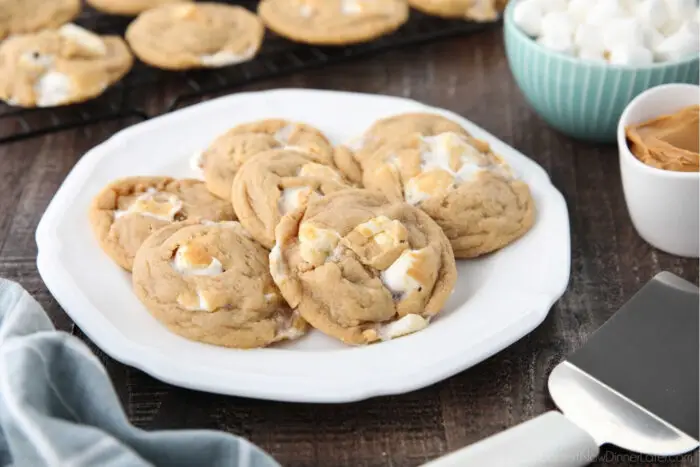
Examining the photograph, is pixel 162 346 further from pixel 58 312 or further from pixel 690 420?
pixel 690 420

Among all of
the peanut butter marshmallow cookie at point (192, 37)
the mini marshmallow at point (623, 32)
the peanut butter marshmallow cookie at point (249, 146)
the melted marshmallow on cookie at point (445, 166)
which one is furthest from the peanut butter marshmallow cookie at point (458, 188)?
the peanut butter marshmallow cookie at point (192, 37)

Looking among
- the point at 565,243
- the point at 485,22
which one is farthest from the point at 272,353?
the point at 485,22

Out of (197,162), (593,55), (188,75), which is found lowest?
(188,75)

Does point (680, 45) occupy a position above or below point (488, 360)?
above

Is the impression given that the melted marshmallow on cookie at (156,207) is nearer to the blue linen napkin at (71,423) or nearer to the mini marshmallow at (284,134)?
the mini marshmallow at (284,134)

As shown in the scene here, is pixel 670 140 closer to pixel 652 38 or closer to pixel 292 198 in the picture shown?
pixel 652 38

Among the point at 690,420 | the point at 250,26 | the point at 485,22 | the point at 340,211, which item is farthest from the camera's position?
the point at 485,22

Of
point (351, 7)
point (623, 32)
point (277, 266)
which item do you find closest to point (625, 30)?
point (623, 32)

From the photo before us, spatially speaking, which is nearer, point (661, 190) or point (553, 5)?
point (661, 190)
